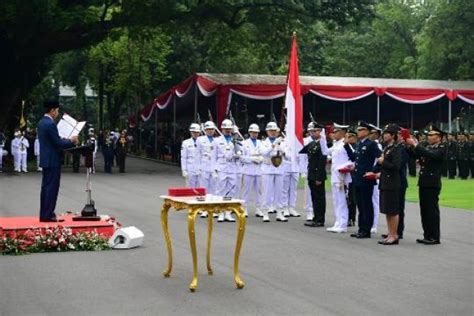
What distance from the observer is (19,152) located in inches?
1305

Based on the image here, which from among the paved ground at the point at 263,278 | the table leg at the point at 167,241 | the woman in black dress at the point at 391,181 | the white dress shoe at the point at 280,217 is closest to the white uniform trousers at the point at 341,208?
the paved ground at the point at 263,278

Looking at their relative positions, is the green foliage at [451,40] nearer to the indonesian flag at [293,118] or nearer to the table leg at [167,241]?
the indonesian flag at [293,118]

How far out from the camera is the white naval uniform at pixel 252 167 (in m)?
16.4

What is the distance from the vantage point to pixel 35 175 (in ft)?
103

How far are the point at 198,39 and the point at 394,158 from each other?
1650 inches

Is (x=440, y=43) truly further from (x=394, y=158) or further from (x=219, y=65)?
(x=394, y=158)

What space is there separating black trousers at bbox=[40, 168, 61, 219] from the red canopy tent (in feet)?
65.8

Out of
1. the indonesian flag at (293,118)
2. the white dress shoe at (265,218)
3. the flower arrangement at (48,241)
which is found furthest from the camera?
the white dress shoe at (265,218)

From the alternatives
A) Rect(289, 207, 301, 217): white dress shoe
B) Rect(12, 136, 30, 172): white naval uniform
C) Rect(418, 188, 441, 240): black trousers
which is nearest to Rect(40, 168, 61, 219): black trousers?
Rect(418, 188, 441, 240): black trousers

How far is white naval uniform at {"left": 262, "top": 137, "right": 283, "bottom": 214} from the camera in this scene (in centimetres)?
1633

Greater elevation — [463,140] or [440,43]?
[440,43]

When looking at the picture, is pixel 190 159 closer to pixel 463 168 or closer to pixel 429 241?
pixel 429 241

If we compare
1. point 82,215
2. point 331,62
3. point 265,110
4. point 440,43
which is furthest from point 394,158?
point 331,62

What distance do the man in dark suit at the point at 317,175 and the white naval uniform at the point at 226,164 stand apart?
1.69 meters
